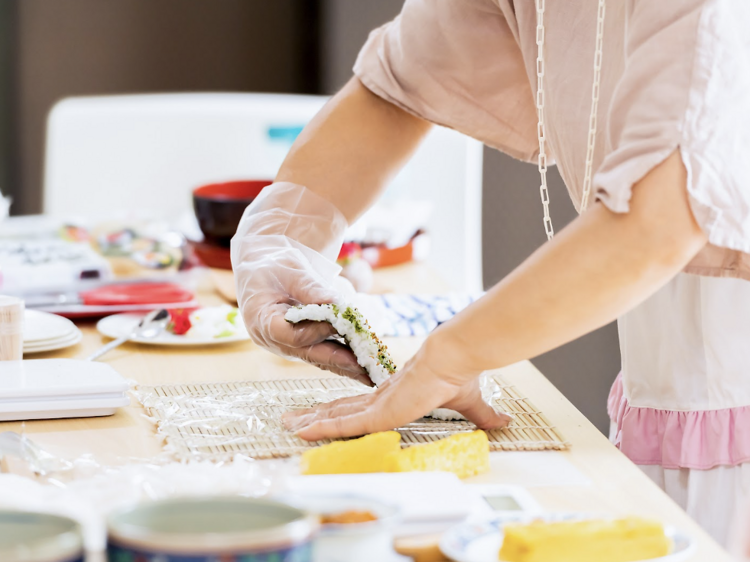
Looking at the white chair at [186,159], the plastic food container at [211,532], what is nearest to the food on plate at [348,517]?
the plastic food container at [211,532]

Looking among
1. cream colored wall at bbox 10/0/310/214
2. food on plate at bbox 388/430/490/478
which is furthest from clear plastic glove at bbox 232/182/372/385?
cream colored wall at bbox 10/0/310/214

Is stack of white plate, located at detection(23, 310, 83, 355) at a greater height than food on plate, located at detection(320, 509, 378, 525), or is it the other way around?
food on plate, located at detection(320, 509, 378, 525)

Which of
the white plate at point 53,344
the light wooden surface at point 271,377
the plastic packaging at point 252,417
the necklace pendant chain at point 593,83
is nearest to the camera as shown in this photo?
the light wooden surface at point 271,377

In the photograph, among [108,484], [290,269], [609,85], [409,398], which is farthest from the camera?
[290,269]

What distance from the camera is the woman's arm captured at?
2.84 feet

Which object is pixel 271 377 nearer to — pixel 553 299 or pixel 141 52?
pixel 553 299

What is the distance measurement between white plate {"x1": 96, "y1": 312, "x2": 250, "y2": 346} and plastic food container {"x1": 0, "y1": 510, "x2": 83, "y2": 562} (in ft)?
2.97

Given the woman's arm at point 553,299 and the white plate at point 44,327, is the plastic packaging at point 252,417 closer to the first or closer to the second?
the woman's arm at point 553,299

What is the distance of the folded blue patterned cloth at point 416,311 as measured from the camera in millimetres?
1535

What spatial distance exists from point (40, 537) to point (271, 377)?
0.78m

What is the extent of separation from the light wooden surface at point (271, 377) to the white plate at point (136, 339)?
0.01 meters

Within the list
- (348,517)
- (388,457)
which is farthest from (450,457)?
(348,517)

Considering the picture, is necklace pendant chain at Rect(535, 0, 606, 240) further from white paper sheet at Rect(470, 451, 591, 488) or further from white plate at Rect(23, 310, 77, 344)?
white plate at Rect(23, 310, 77, 344)

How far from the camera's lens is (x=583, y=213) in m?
0.94
